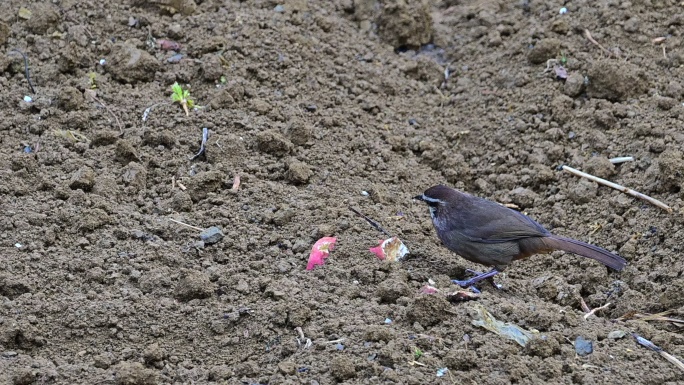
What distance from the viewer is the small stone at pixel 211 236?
6.12m

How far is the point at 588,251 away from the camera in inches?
248

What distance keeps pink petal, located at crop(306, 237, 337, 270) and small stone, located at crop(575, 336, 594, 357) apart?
1.73 meters

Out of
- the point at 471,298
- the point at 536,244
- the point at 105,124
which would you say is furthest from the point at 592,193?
the point at 105,124

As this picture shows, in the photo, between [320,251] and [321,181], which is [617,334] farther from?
[321,181]

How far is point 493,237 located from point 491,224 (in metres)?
0.11

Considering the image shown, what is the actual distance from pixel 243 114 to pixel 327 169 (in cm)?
87

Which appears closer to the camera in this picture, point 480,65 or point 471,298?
point 471,298

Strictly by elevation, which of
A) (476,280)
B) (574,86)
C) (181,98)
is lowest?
(476,280)

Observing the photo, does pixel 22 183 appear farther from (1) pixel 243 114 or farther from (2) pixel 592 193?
(2) pixel 592 193

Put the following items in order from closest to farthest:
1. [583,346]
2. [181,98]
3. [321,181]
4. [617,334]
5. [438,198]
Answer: [583,346] < [617,334] < [438,198] < [321,181] < [181,98]

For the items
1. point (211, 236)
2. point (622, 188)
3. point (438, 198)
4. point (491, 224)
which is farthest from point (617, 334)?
point (211, 236)

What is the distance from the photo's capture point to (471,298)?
576 centimetres

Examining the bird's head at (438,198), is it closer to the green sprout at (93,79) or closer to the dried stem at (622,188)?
the dried stem at (622,188)

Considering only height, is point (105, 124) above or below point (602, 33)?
below
